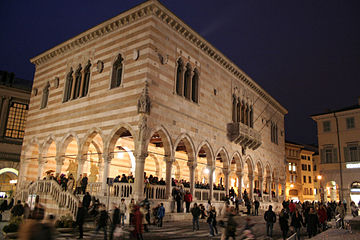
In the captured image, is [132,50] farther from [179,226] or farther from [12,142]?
[12,142]

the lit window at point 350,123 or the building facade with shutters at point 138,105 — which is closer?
the building facade with shutters at point 138,105

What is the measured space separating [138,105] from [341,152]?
30.8 m

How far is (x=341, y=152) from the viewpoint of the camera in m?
38.2

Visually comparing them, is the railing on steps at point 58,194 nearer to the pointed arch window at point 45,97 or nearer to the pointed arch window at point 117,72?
the pointed arch window at point 117,72

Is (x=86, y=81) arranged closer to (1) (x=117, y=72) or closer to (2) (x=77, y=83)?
(2) (x=77, y=83)

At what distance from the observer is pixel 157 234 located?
13.0 m

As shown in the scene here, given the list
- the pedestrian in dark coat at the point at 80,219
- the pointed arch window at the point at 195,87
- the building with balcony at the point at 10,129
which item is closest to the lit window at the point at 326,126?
the pointed arch window at the point at 195,87

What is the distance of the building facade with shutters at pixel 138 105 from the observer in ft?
59.0

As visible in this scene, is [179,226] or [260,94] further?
[260,94]

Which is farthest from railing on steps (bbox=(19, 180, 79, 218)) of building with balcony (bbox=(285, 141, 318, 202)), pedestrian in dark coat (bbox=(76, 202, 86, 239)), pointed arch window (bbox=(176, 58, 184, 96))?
building with balcony (bbox=(285, 141, 318, 202))

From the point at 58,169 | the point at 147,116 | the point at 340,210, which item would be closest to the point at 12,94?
the point at 58,169

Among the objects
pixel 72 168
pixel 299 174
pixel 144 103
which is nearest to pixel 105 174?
pixel 144 103

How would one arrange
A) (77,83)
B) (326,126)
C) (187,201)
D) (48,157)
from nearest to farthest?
(187,201)
(77,83)
(48,157)
(326,126)

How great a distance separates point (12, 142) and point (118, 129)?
1999cm
